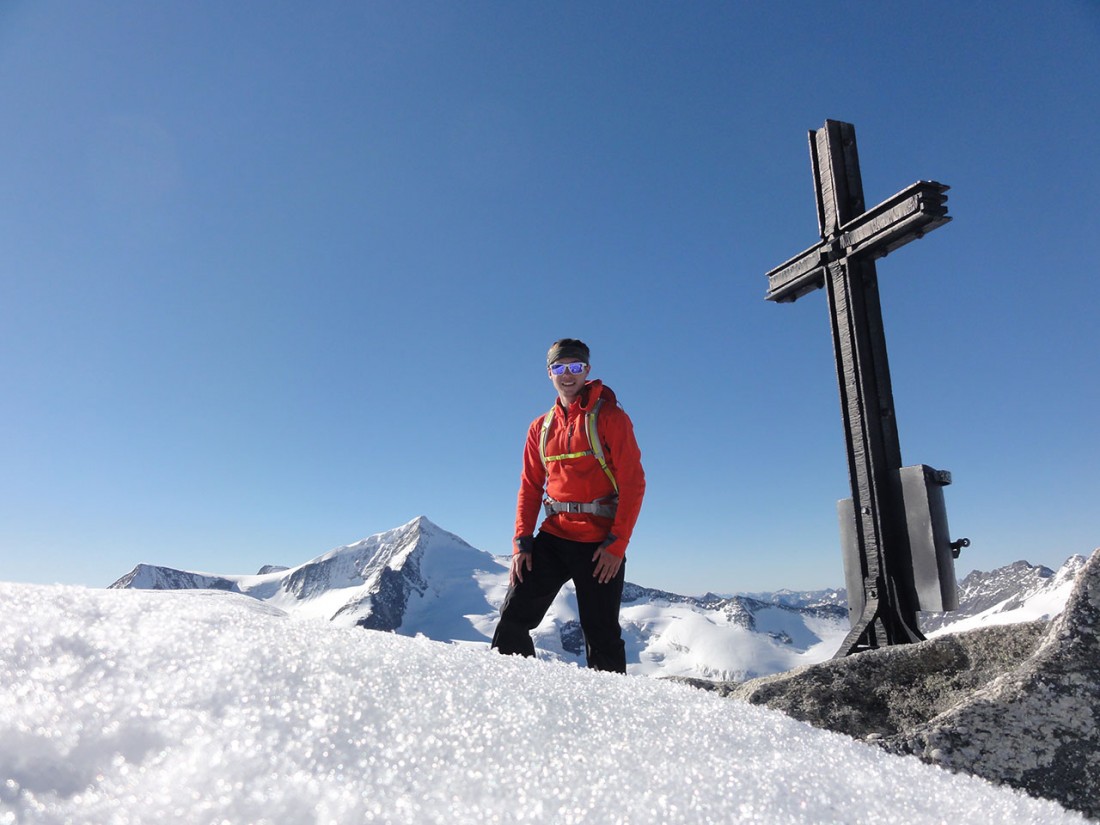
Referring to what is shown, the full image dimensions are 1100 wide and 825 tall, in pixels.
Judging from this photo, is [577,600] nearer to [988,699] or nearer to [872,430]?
[988,699]

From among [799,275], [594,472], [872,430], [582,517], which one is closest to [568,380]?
[594,472]

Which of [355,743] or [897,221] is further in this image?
[897,221]

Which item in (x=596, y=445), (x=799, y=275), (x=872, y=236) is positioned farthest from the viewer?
(x=799, y=275)

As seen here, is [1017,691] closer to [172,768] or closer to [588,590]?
[172,768]

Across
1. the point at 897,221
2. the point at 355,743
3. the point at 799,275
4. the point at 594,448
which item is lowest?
the point at 355,743

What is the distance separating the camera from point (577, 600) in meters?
4.96

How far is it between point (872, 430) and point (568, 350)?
3.05 m

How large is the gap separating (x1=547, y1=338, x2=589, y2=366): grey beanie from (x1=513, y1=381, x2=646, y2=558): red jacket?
253 mm

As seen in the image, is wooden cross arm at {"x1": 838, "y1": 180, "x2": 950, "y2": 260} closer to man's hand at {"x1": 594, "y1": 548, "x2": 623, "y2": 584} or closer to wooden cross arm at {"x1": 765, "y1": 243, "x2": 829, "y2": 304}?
wooden cross arm at {"x1": 765, "y1": 243, "x2": 829, "y2": 304}

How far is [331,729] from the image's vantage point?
4.36 ft

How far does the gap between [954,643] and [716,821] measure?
2.43 m

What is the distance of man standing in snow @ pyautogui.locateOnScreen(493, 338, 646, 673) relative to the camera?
5027mm

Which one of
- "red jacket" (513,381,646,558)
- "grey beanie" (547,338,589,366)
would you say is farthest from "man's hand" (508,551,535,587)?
"grey beanie" (547,338,589,366)

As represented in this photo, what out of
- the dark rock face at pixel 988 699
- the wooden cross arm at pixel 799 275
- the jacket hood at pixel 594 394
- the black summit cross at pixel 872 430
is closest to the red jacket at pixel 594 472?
the jacket hood at pixel 594 394
